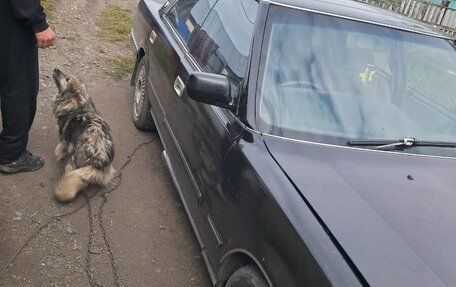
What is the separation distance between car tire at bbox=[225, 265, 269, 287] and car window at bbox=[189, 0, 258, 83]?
1086 millimetres

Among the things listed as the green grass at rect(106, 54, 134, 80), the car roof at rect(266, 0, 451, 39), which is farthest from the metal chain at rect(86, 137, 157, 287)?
the green grass at rect(106, 54, 134, 80)

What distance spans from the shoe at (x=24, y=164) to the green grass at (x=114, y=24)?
4.14 meters

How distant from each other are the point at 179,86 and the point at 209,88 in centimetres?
101

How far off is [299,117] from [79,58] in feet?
16.2

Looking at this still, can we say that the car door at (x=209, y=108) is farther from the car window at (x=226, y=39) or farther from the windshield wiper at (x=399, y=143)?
the windshield wiper at (x=399, y=143)

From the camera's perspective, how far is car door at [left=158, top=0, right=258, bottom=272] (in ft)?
8.66

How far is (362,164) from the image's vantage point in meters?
2.32

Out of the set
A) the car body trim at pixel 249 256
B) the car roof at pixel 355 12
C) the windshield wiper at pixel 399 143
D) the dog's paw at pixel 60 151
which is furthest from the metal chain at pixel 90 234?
the car roof at pixel 355 12

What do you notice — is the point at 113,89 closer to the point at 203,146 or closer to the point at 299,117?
the point at 203,146

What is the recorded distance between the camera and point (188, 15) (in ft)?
13.1

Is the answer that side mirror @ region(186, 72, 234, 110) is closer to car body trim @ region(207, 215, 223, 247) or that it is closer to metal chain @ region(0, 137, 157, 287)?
car body trim @ region(207, 215, 223, 247)

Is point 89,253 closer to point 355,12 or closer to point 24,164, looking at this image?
point 24,164

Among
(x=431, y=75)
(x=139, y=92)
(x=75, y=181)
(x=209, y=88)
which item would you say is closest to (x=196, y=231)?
(x=209, y=88)

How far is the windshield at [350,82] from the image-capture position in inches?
98.9
